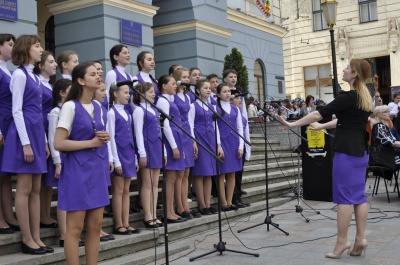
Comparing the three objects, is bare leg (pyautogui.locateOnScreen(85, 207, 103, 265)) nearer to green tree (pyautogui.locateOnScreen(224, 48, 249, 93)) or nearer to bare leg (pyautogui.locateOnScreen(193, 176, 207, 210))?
bare leg (pyautogui.locateOnScreen(193, 176, 207, 210))

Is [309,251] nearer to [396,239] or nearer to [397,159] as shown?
[396,239]

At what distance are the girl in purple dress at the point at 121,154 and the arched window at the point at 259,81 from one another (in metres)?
12.8

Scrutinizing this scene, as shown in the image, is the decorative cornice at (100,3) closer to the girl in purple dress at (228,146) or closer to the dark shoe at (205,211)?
the girl in purple dress at (228,146)

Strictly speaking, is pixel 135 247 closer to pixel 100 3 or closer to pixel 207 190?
pixel 207 190

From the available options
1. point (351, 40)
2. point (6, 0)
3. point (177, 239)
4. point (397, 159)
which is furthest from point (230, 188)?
point (351, 40)

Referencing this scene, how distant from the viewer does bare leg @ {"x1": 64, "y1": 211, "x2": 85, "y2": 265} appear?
4.19 metres

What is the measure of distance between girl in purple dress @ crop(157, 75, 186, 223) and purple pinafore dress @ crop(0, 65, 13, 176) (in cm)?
214

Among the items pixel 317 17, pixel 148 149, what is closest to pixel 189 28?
pixel 148 149

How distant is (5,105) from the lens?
5383 mm

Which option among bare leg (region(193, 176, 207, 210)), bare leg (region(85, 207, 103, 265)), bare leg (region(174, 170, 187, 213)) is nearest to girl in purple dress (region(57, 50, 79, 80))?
bare leg (region(174, 170, 187, 213))

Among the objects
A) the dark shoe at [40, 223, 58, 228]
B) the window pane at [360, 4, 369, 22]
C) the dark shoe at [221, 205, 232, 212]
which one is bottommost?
the dark shoe at [221, 205, 232, 212]

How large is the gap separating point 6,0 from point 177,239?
546 centimetres

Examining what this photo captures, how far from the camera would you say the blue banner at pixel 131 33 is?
11.8 m

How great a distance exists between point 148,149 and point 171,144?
54 cm
